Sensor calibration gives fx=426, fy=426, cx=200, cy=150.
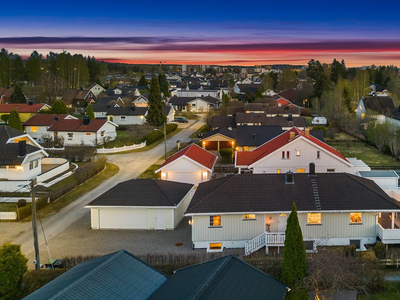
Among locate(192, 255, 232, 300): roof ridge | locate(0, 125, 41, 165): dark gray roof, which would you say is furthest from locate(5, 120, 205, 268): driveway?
locate(192, 255, 232, 300): roof ridge

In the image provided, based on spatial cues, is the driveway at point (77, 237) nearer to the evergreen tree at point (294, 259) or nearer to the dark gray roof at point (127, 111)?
the evergreen tree at point (294, 259)

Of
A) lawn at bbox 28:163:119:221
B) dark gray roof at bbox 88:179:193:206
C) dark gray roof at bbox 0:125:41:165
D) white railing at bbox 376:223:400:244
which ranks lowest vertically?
lawn at bbox 28:163:119:221

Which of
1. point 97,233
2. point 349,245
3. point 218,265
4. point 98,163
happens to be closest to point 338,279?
point 218,265

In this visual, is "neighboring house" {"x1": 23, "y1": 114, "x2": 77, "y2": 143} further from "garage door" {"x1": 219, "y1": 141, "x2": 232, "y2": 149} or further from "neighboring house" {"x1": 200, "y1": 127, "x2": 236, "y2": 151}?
"garage door" {"x1": 219, "y1": 141, "x2": 232, "y2": 149}

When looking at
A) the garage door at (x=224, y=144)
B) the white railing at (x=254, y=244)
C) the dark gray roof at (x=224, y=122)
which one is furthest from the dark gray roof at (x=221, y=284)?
the dark gray roof at (x=224, y=122)

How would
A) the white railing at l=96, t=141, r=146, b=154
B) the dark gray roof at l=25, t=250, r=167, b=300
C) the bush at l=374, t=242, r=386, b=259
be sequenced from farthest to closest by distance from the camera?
the white railing at l=96, t=141, r=146, b=154 → the bush at l=374, t=242, r=386, b=259 → the dark gray roof at l=25, t=250, r=167, b=300

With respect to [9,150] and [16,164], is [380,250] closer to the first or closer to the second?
[16,164]
